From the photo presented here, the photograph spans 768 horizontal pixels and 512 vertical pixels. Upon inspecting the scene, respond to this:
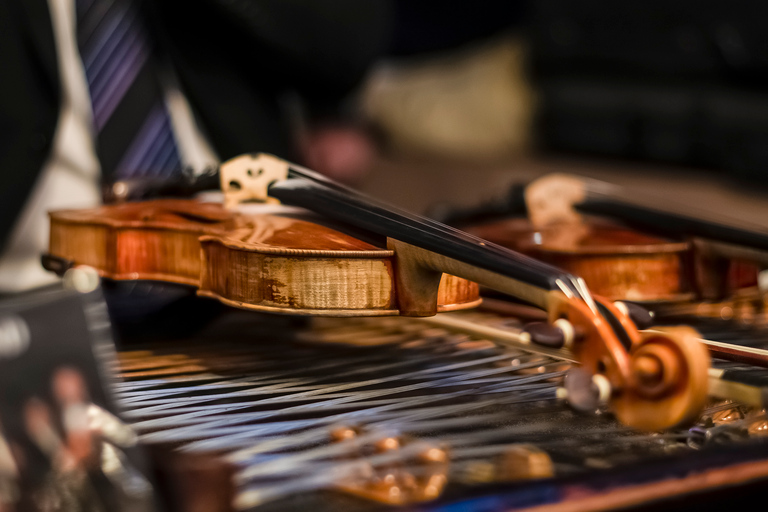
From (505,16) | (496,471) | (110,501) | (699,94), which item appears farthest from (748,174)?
(110,501)

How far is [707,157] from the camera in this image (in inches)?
83.0

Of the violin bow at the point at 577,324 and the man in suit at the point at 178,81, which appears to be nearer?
the violin bow at the point at 577,324

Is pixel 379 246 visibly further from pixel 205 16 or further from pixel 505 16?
pixel 505 16

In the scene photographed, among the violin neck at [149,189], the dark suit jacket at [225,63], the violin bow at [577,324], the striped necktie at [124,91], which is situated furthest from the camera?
the striped necktie at [124,91]

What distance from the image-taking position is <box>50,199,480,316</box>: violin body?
58cm

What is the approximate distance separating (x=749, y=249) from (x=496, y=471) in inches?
16.5

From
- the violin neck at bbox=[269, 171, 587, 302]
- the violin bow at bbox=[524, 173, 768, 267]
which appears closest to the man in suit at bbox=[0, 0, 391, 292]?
the violin neck at bbox=[269, 171, 587, 302]

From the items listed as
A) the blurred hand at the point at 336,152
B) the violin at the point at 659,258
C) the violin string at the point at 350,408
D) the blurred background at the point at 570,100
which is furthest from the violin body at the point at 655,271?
the blurred hand at the point at 336,152

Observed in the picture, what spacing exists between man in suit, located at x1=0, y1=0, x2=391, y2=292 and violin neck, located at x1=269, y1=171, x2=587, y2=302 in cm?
50

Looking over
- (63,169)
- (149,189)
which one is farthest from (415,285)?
(63,169)

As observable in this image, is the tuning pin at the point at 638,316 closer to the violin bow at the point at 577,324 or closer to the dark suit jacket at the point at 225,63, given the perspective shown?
the violin bow at the point at 577,324

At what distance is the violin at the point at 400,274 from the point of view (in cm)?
41

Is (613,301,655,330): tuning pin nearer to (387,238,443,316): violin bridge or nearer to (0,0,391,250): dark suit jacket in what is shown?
(387,238,443,316): violin bridge

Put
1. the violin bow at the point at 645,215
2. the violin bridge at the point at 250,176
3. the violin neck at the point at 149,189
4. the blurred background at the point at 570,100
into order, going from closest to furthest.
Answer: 1. the violin bow at the point at 645,215
2. the violin bridge at the point at 250,176
3. the violin neck at the point at 149,189
4. the blurred background at the point at 570,100
